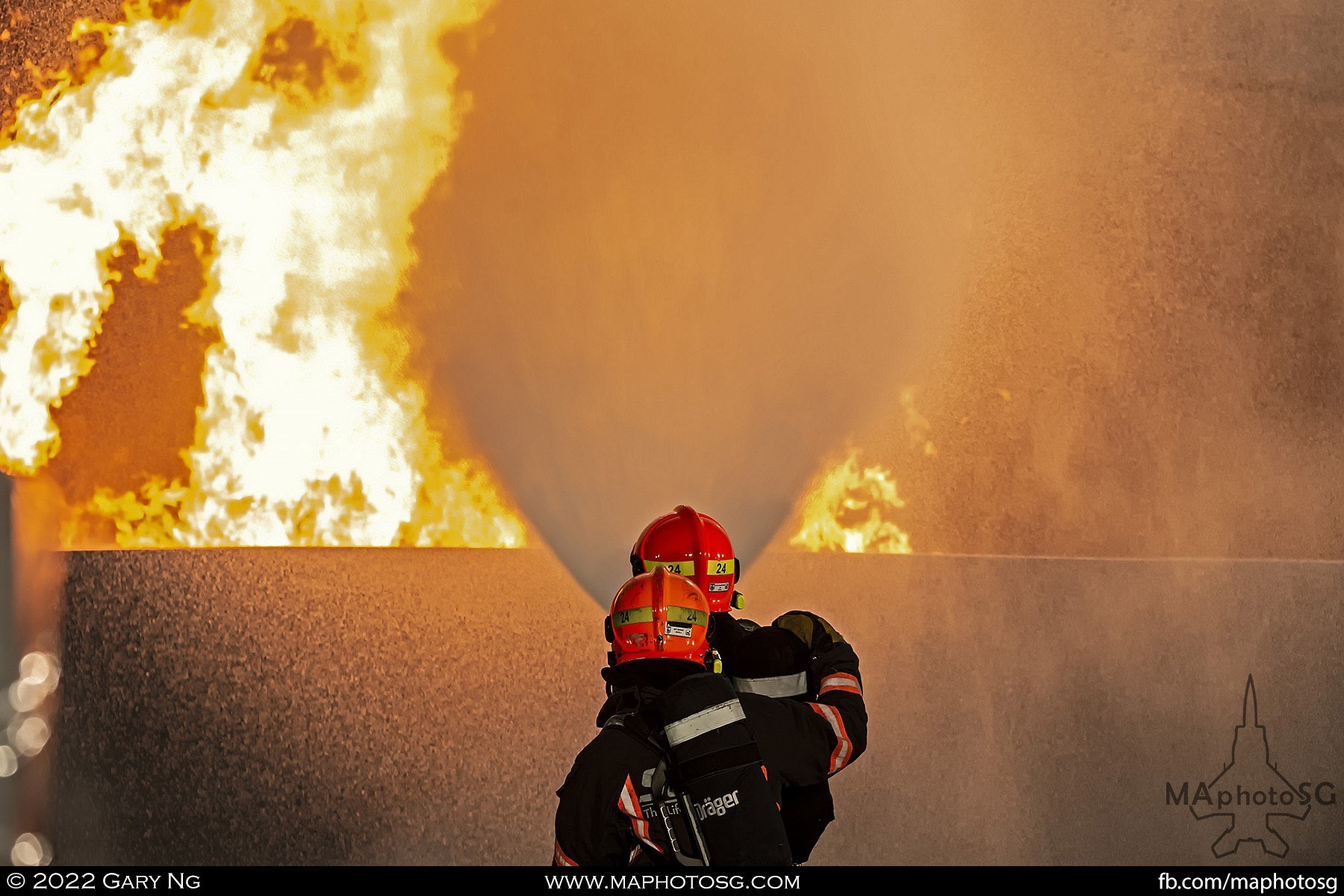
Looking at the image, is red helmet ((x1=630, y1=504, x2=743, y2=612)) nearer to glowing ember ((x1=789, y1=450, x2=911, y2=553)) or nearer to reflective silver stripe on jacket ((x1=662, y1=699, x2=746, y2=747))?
reflective silver stripe on jacket ((x1=662, y1=699, x2=746, y2=747))

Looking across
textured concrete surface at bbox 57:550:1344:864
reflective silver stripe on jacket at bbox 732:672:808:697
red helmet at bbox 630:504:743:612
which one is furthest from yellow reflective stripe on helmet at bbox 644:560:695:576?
textured concrete surface at bbox 57:550:1344:864

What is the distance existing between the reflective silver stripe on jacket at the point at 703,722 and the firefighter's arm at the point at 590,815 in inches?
6.5

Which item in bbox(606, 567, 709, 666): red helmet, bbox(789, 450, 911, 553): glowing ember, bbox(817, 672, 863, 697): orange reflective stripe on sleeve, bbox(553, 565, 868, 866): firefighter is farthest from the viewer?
bbox(789, 450, 911, 553): glowing ember

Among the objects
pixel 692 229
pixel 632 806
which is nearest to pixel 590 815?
pixel 632 806

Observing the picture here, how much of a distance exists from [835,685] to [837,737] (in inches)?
8.1

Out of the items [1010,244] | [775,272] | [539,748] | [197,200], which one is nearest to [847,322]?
[775,272]

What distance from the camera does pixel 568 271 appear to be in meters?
6.18

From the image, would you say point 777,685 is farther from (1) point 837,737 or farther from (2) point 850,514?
(2) point 850,514

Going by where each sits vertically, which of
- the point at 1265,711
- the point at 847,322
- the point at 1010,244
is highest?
the point at 1010,244

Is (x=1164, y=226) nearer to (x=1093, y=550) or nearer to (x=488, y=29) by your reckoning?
(x=1093, y=550)

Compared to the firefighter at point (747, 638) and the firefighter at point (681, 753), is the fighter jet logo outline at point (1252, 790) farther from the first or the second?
the firefighter at point (681, 753)

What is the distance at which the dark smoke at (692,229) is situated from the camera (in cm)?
585

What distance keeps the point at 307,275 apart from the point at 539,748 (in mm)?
2923

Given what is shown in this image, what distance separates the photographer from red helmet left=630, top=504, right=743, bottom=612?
3357 mm
